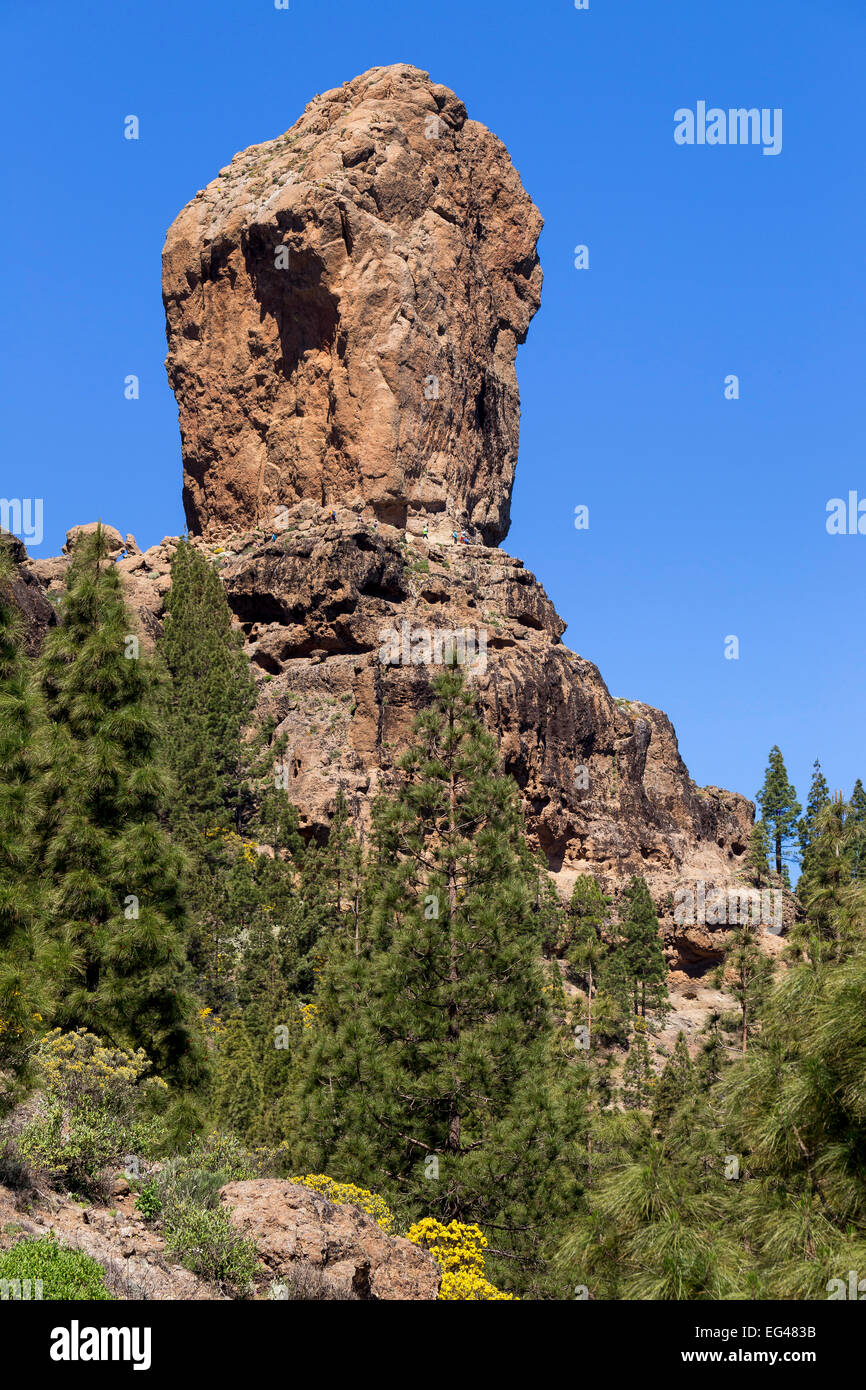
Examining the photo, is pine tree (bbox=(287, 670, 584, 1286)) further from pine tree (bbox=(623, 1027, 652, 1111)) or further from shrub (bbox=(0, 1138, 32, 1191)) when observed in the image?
pine tree (bbox=(623, 1027, 652, 1111))

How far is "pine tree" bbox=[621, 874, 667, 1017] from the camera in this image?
67.9 meters

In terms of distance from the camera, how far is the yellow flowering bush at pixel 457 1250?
1493 cm

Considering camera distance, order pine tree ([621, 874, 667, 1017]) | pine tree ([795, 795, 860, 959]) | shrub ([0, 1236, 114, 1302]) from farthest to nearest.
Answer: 1. pine tree ([621, 874, 667, 1017])
2. pine tree ([795, 795, 860, 959])
3. shrub ([0, 1236, 114, 1302])

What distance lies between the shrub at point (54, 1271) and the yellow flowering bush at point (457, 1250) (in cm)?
552

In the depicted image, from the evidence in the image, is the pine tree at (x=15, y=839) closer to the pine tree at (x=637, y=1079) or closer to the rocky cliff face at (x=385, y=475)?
the pine tree at (x=637, y=1079)

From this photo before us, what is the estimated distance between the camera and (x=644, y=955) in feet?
227

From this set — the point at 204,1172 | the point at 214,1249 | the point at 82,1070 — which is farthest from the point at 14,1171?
the point at 82,1070

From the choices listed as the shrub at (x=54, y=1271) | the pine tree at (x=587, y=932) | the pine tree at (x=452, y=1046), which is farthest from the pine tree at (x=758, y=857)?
the shrub at (x=54, y=1271)

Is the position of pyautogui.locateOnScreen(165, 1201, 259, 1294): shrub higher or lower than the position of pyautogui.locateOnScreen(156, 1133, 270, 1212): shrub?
lower

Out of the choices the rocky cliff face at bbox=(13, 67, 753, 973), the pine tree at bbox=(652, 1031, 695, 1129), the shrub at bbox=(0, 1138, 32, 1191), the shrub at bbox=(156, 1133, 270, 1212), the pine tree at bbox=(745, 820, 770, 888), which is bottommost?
the pine tree at bbox=(652, 1031, 695, 1129)

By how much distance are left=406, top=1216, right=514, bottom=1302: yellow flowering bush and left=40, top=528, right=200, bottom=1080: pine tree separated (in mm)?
4120

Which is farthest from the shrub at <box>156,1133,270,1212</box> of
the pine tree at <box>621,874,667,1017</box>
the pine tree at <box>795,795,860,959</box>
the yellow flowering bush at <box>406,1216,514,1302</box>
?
the pine tree at <box>621,874,667,1017</box>
